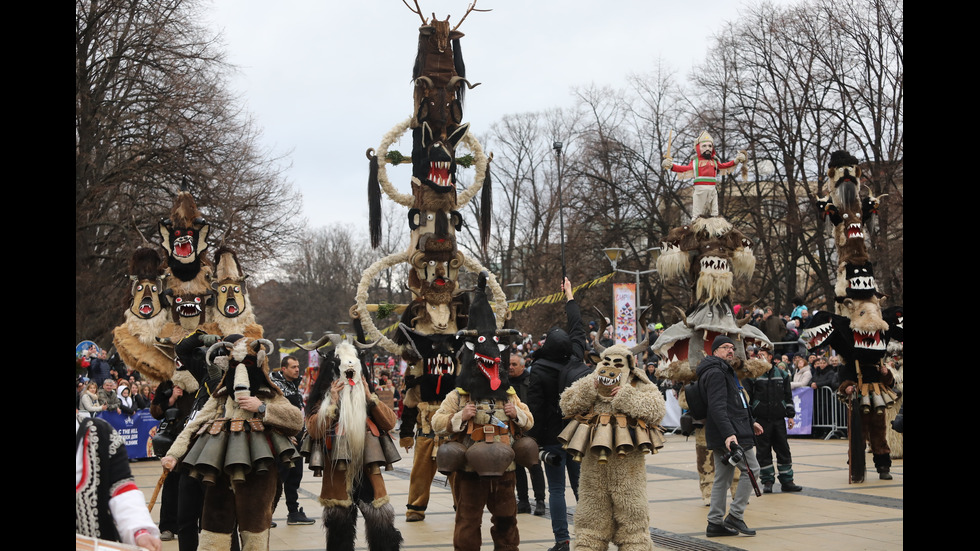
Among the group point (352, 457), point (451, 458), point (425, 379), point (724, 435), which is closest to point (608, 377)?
point (451, 458)

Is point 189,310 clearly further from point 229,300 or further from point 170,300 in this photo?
point 229,300

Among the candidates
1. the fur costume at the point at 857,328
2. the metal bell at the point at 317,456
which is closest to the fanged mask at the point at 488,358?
the metal bell at the point at 317,456

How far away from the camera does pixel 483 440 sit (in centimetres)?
775

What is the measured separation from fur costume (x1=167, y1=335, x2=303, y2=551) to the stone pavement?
189cm

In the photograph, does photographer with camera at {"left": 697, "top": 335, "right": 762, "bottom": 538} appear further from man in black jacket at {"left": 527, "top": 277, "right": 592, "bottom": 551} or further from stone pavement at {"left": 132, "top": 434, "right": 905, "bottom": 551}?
man in black jacket at {"left": 527, "top": 277, "right": 592, "bottom": 551}

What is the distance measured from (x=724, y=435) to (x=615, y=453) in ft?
5.50

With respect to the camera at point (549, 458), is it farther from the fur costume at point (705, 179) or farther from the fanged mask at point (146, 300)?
the fanged mask at point (146, 300)

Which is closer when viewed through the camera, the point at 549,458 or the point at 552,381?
the point at 549,458

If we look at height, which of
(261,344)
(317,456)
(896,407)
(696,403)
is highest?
(261,344)

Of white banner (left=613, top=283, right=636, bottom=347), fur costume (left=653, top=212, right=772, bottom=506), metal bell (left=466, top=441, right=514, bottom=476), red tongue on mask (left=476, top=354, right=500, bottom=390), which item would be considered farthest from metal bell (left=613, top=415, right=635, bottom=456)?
white banner (left=613, top=283, right=636, bottom=347)

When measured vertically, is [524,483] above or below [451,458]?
below

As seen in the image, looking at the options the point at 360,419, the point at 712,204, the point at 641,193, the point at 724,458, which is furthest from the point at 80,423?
the point at 641,193

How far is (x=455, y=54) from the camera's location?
13.0 meters

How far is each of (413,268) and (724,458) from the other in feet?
16.0
